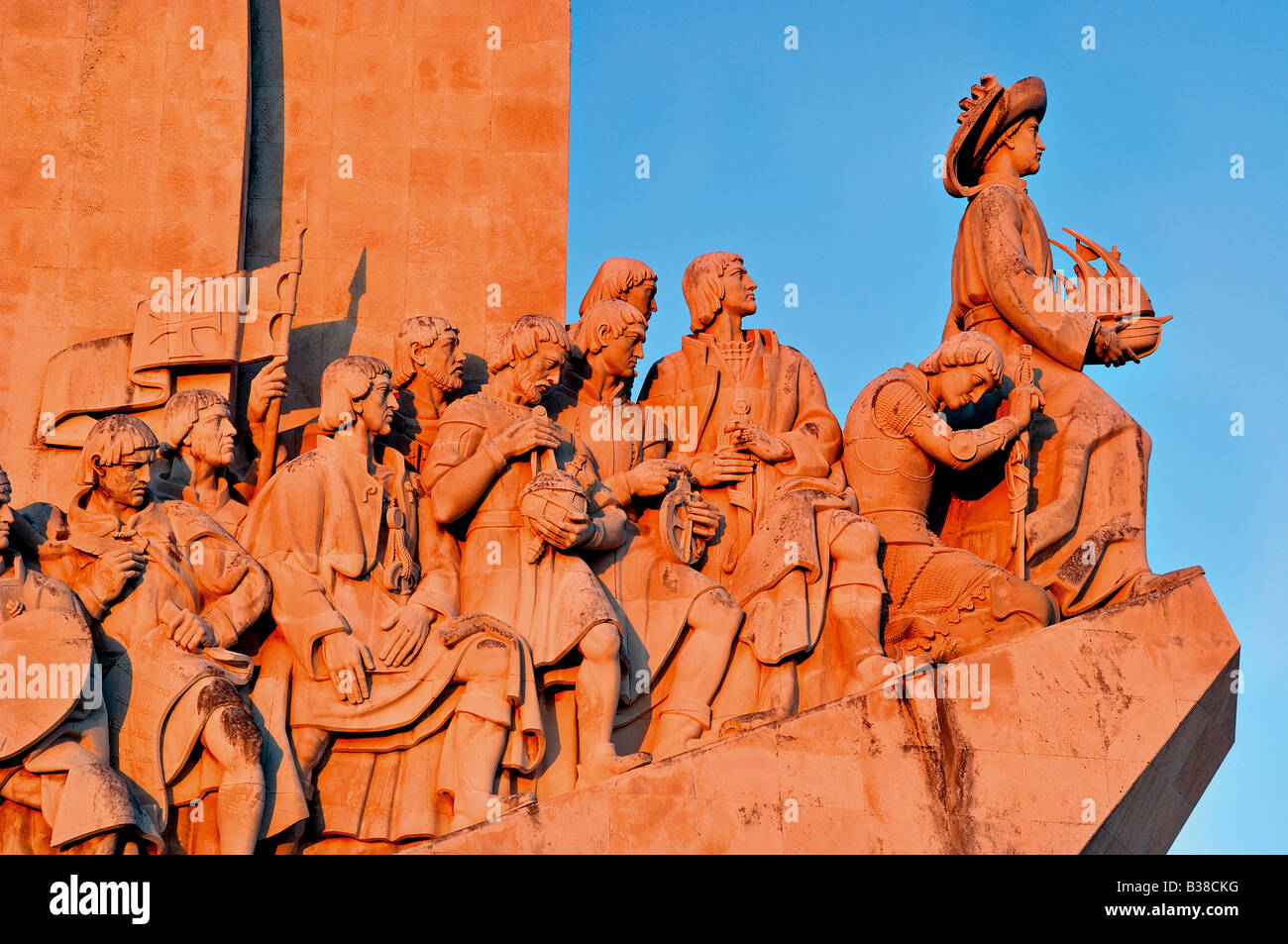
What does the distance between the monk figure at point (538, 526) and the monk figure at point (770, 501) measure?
751 millimetres

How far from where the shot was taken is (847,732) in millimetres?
12672

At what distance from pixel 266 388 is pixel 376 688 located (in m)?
2.09

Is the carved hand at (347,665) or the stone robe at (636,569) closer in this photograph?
the carved hand at (347,665)

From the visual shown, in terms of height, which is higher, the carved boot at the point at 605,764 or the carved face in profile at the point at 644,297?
the carved face in profile at the point at 644,297

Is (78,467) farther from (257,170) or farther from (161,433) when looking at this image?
(257,170)

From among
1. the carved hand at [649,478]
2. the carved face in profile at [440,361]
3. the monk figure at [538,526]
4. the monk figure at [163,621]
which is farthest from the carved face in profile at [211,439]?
the carved hand at [649,478]

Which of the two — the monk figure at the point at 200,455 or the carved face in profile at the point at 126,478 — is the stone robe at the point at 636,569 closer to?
the monk figure at the point at 200,455

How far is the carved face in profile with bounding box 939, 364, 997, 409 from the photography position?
1430cm

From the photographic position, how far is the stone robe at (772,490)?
1360cm

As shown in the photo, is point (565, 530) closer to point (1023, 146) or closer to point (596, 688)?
point (596, 688)

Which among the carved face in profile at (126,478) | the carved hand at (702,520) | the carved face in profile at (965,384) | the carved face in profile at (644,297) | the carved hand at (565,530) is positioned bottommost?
the carved hand at (565,530)

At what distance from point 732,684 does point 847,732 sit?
1011 mm

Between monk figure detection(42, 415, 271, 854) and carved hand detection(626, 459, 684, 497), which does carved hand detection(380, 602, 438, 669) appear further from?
carved hand detection(626, 459, 684, 497)

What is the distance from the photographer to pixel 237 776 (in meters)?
12.5
